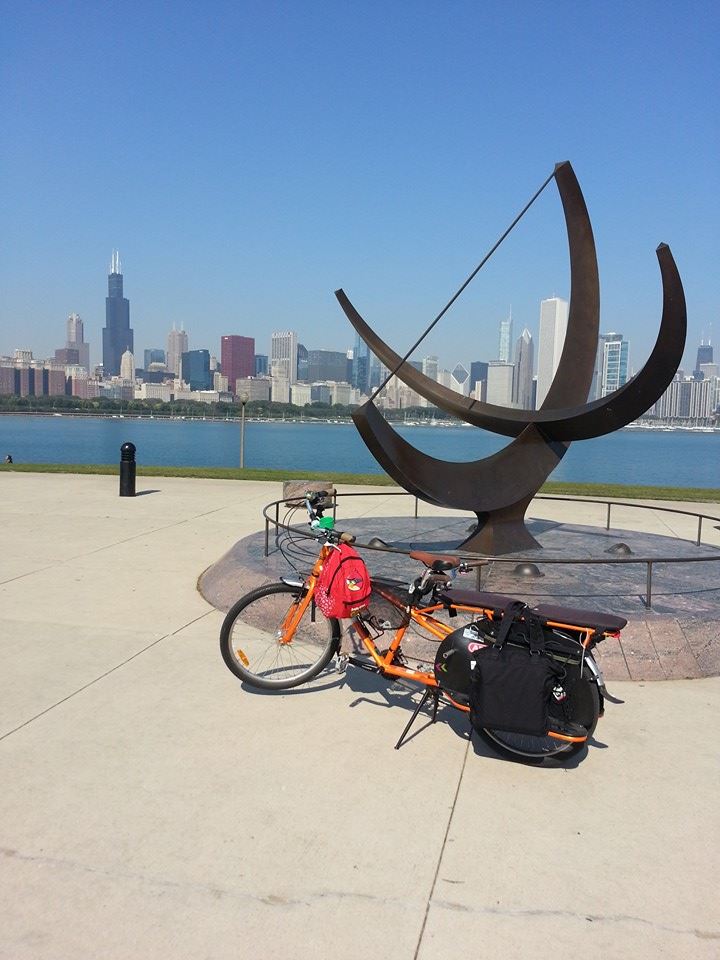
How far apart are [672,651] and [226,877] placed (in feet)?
10.8

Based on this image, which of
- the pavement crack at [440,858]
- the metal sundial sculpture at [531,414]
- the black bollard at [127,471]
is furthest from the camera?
the black bollard at [127,471]

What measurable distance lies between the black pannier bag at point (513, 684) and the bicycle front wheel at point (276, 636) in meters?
1.13

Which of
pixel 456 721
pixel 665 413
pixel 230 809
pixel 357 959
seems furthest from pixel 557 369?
pixel 665 413

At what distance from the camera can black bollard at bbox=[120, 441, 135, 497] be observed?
512 inches

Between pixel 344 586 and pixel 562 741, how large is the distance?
129cm

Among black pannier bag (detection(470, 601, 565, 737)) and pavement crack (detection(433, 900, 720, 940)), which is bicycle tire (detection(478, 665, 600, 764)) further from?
pavement crack (detection(433, 900, 720, 940))

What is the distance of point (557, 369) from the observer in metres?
7.94

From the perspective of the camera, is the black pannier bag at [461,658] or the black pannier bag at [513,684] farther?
the black pannier bag at [461,658]

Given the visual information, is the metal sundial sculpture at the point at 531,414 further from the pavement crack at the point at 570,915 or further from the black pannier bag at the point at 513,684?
the pavement crack at the point at 570,915

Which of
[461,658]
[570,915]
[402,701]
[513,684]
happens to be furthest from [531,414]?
[570,915]

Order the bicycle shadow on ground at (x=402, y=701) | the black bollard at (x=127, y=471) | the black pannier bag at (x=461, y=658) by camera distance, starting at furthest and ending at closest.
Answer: the black bollard at (x=127, y=471) < the bicycle shadow on ground at (x=402, y=701) < the black pannier bag at (x=461, y=658)

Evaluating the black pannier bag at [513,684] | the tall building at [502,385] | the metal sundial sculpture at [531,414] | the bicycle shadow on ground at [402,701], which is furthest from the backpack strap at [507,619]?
the tall building at [502,385]

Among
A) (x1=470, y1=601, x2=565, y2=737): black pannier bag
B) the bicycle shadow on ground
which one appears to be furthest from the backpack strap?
the bicycle shadow on ground

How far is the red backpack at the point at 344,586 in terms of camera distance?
402cm
